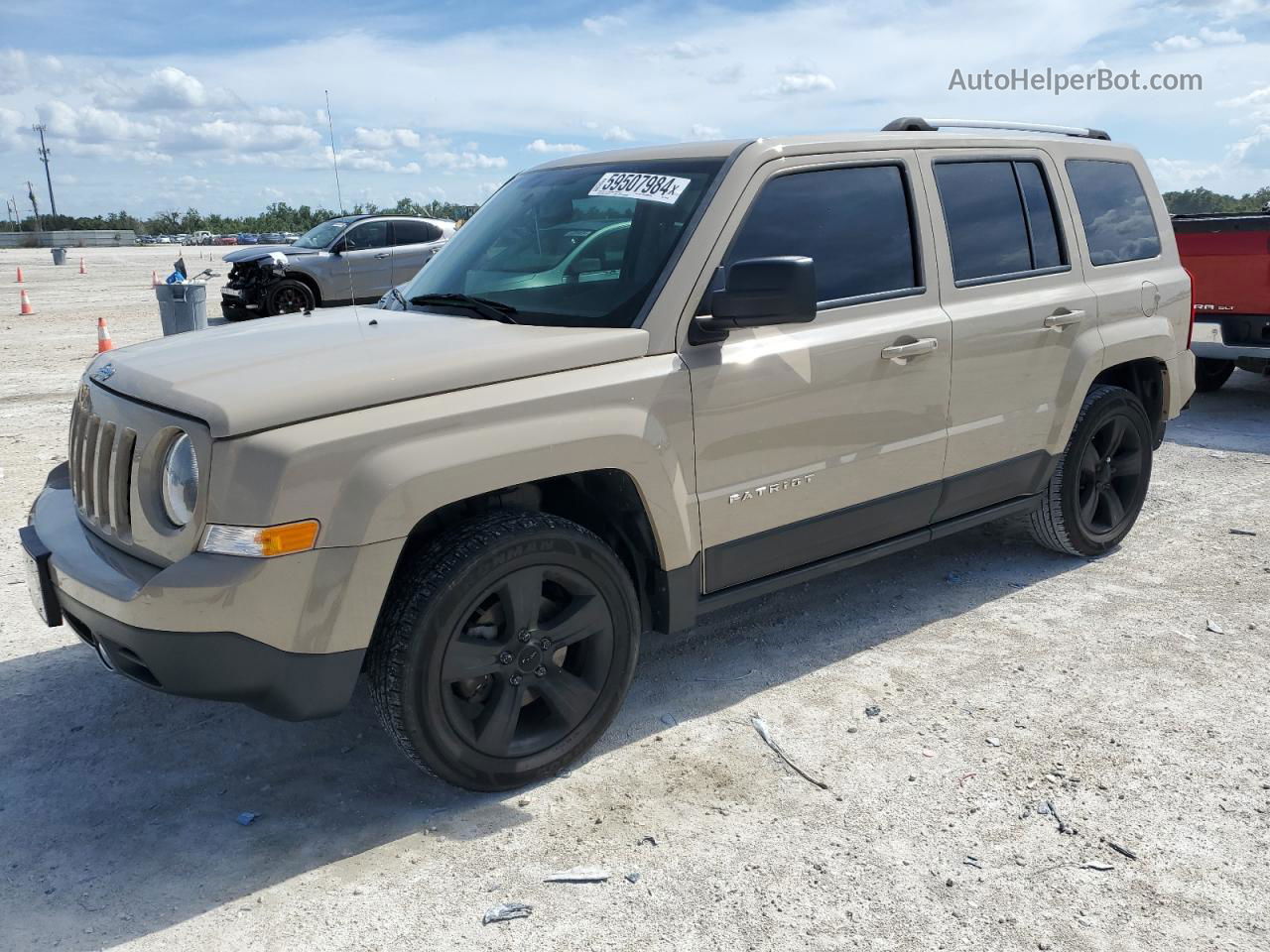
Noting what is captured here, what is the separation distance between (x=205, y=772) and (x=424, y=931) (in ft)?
3.88

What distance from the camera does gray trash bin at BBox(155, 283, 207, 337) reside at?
11.2 metres

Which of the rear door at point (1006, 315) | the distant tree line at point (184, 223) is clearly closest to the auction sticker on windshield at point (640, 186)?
the rear door at point (1006, 315)

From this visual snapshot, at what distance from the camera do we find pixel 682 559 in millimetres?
3508

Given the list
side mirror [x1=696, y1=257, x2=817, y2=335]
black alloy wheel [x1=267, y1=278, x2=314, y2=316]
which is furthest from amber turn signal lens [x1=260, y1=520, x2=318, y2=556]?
black alloy wheel [x1=267, y1=278, x2=314, y2=316]

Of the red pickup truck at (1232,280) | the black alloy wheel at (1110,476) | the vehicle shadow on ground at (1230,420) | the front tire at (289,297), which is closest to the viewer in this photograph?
the black alloy wheel at (1110,476)

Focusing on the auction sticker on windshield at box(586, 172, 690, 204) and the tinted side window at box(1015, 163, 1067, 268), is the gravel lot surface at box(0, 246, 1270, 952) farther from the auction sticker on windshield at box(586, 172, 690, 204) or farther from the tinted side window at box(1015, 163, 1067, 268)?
the auction sticker on windshield at box(586, 172, 690, 204)

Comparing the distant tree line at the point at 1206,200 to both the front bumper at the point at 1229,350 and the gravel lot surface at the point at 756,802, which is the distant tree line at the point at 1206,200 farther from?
the gravel lot surface at the point at 756,802

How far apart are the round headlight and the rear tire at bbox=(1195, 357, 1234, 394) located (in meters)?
9.53

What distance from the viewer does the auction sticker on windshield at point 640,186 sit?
3.71 meters

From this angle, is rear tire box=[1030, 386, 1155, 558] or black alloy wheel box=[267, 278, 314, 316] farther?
black alloy wheel box=[267, 278, 314, 316]

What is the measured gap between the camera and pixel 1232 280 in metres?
8.59

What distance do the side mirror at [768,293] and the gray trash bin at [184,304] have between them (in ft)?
30.3

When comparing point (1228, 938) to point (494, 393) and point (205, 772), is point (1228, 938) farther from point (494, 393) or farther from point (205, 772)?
point (205, 772)

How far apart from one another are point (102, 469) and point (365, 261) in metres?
14.2
